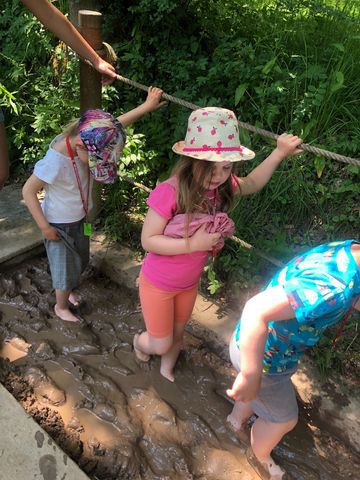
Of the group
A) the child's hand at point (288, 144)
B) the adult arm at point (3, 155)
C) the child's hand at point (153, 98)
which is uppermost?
the child's hand at point (153, 98)

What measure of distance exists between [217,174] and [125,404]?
132 cm

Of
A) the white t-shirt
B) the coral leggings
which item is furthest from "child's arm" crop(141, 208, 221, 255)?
the white t-shirt

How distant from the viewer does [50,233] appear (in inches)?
92.0

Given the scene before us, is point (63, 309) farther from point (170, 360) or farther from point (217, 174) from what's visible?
point (217, 174)

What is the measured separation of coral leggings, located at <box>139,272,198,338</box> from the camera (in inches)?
78.7

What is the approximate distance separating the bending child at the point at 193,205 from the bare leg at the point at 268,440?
0.66 metres

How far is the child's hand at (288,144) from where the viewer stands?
1.85 m

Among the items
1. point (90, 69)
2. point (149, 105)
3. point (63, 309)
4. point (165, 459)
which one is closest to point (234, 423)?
point (165, 459)

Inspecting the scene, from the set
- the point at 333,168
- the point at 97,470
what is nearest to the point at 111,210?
the point at 333,168

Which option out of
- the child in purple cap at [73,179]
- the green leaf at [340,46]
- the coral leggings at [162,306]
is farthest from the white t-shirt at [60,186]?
the green leaf at [340,46]

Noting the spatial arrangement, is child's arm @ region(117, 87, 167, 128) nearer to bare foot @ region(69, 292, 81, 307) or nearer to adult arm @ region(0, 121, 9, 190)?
adult arm @ region(0, 121, 9, 190)

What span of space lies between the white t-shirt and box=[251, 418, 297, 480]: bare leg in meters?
1.45

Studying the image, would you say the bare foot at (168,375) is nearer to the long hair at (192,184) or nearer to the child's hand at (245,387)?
the child's hand at (245,387)

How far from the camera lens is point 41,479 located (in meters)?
1.63
